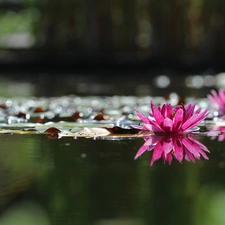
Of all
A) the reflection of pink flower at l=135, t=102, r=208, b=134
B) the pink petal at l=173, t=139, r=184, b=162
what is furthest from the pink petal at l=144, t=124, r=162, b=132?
the pink petal at l=173, t=139, r=184, b=162

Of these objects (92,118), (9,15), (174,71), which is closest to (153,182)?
(92,118)

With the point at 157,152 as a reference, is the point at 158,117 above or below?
above

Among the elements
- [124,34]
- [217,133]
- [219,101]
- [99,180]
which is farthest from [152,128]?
[124,34]

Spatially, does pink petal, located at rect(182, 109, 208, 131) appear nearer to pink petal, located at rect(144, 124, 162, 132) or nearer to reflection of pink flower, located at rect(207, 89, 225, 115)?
pink petal, located at rect(144, 124, 162, 132)

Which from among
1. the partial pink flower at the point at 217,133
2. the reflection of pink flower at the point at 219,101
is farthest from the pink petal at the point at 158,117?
the reflection of pink flower at the point at 219,101

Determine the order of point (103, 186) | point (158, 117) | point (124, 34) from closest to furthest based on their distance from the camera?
1. point (103, 186)
2. point (158, 117)
3. point (124, 34)

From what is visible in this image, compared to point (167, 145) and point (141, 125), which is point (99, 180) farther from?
point (141, 125)
